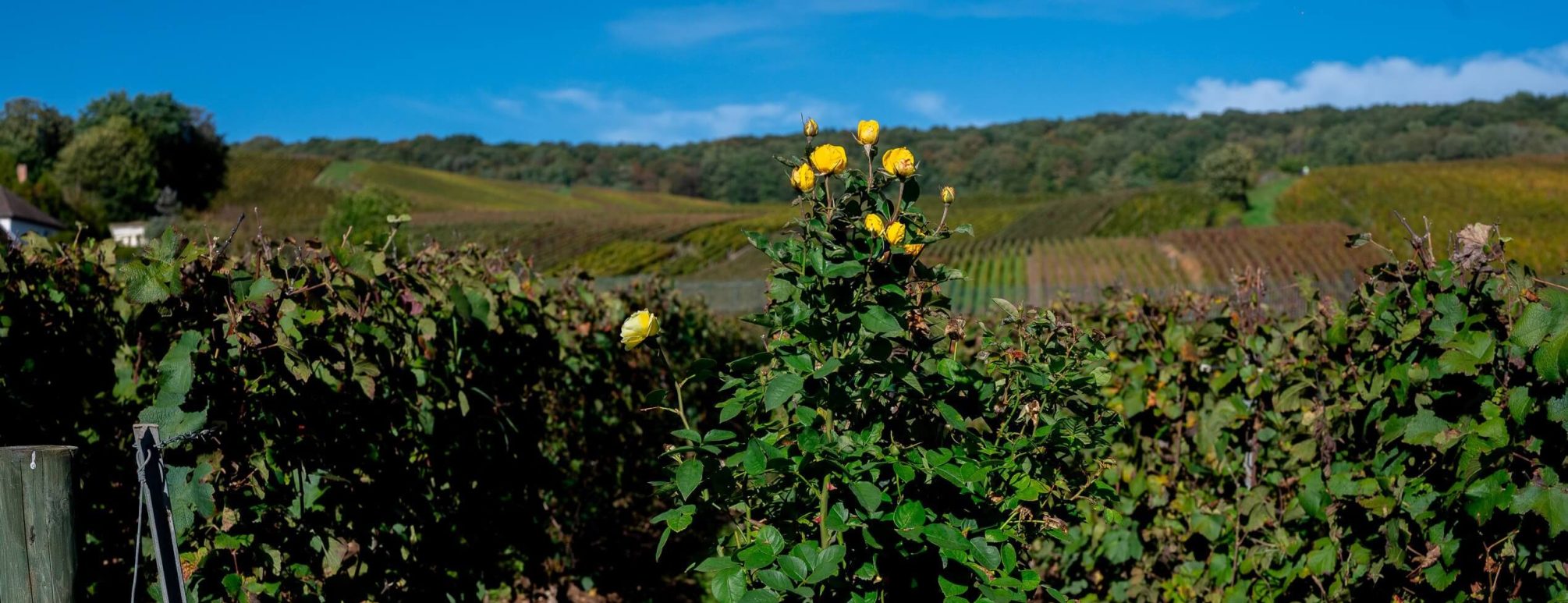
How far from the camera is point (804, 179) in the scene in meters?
1.88

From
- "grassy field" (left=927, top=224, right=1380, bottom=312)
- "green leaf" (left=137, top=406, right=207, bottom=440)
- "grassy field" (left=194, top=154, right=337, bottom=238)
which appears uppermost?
"grassy field" (left=194, top=154, right=337, bottom=238)

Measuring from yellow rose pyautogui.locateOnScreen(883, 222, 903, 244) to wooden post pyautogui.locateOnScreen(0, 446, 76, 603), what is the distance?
1.31 m

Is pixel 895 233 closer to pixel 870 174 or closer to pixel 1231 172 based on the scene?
pixel 870 174

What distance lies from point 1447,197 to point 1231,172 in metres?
11.9

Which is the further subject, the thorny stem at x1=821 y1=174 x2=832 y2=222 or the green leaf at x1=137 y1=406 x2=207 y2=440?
the green leaf at x1=137 y1=406 x2=207 y2=440

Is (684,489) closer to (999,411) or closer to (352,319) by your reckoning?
(999,411)

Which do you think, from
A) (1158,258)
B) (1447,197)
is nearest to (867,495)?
(1158,258)

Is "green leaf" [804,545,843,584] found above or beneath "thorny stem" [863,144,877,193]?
beneath

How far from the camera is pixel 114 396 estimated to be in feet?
9.45

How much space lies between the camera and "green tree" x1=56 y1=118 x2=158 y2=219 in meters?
68.7

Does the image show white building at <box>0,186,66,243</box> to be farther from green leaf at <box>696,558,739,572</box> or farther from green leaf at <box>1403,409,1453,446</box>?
green leaf at <box>1403,409,1453,446</box>

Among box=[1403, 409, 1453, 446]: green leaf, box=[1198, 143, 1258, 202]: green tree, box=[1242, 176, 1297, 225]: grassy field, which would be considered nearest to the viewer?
box=[1403, 409, 1453, 446]: green leaf

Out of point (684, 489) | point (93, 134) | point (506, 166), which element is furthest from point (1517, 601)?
point (506, 166)

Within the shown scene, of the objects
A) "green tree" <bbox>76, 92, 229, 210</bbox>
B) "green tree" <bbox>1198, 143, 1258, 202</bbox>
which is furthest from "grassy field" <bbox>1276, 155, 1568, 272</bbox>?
"green tree" <bbox>76, 92, 229, 210</bbox>
